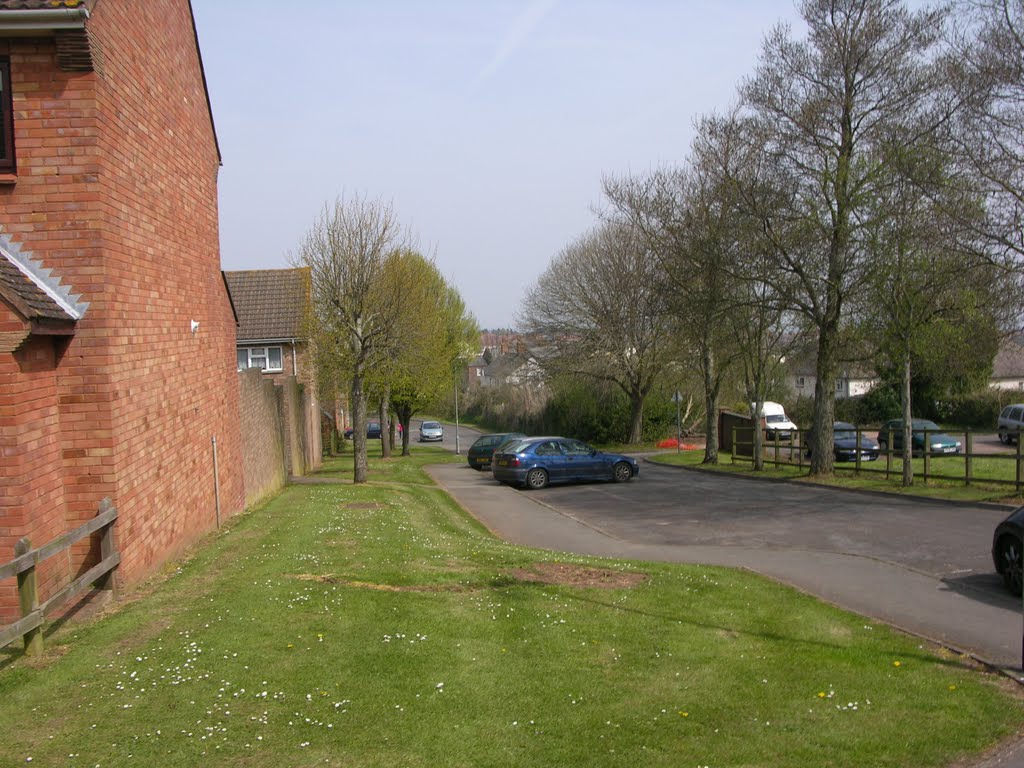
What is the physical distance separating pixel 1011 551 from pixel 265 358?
32376 millimetres

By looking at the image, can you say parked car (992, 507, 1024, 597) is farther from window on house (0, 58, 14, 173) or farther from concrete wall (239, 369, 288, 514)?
concrete wall (239, 369, 288, 514)

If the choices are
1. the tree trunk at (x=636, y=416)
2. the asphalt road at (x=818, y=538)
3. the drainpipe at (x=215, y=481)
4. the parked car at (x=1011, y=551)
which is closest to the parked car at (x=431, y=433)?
the tree trunk at (x=636, y=416)

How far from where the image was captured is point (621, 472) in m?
27.0

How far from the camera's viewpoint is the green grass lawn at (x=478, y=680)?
16.9 ft

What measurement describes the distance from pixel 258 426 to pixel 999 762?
17289mm

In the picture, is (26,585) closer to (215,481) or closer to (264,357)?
(215,481)

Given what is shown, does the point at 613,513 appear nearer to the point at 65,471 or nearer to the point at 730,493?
the point at 730,493

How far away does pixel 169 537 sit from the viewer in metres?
10.6

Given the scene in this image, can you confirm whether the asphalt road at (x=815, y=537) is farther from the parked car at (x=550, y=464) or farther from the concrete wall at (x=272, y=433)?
the concrete wall at (x=272, y=433)

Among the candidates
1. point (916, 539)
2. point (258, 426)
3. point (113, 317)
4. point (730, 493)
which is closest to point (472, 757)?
point (113, 317)

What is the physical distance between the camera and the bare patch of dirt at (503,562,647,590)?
10039 millimetres

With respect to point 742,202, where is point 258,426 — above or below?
below

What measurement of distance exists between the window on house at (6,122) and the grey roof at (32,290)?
77 centimetres

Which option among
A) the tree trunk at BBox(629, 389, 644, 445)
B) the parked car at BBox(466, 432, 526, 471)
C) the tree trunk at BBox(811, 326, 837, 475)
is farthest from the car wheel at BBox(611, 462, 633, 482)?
the tree trunk at BBox(629, 389, 644, 445)
